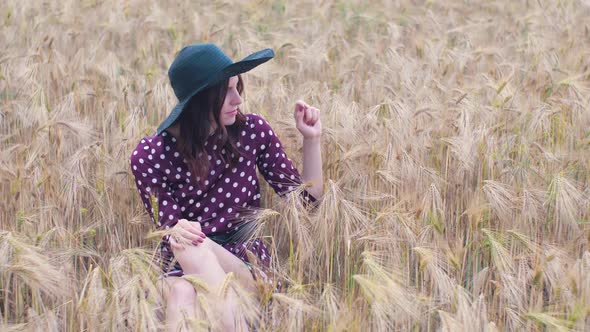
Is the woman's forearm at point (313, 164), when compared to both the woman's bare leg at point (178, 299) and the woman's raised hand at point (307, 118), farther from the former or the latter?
the woman's bare leg at point (178, 299)

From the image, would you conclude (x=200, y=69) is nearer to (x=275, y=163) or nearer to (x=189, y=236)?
(x=275, y=163)

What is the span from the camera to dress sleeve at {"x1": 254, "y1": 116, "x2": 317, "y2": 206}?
2.91 meters

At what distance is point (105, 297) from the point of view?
212 centimetres

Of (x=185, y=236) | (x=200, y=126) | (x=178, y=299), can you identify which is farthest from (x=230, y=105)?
(x=178, y=299)

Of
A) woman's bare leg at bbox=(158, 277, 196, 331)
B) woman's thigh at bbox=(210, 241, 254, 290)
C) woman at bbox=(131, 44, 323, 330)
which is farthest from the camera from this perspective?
woman at bbox=(131, 44, 323, 330)

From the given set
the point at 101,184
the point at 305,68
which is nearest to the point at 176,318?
the point at 101,184

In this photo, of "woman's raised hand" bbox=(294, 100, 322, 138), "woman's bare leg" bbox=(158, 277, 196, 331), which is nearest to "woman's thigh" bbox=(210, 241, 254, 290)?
"woman's bare leg" bbox=(158, 277, 196, 331)

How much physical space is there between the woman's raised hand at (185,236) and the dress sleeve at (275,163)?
1.73 ft

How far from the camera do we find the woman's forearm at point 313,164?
2.88m

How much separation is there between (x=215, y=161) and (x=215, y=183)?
81mm

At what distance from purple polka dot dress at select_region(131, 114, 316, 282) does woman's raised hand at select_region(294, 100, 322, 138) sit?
5.2 inches

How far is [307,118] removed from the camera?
2.87 meters

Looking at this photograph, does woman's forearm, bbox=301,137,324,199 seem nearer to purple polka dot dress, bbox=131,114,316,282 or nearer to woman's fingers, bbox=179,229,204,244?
purple polka dot dress, bbox=131,114,316,282

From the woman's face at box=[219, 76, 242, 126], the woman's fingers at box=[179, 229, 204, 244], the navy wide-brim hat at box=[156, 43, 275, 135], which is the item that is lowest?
the woman's fingers at box=[179, 229, 204, 244]
